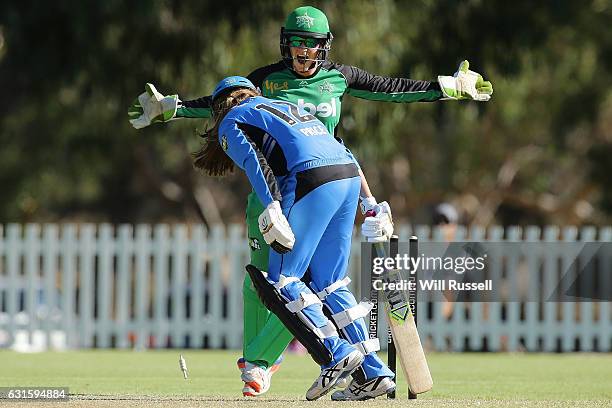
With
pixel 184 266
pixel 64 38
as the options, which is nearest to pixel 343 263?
pixel 184 266

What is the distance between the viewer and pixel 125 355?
45.8ft

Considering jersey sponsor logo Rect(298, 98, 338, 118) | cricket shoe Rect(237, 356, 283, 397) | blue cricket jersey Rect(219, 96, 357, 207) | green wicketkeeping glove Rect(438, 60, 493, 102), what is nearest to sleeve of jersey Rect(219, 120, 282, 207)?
blue cricket jersey Rect(219, 96, 357, 207)

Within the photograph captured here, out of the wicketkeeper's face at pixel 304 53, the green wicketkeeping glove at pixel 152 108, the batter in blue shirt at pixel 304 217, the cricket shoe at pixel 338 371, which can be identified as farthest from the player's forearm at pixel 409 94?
the cricket shoe at pixel 338 371

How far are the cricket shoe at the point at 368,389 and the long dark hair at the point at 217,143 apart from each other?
Result: 4.90ft

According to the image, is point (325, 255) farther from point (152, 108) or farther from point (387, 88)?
point (152, 108)

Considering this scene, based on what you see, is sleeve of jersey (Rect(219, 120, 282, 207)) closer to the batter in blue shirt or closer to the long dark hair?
the batter in blue shirt

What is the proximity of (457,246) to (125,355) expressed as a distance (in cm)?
A: 638

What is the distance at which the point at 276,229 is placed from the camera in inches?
269

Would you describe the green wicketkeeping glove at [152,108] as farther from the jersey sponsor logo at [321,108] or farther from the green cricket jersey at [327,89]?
the jersey sponsor logo at [321,108]

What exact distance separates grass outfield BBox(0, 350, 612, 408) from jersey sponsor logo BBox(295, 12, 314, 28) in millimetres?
2155

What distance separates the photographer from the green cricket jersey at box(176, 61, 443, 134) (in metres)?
7.86

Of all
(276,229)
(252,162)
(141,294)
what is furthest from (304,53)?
(141,294)

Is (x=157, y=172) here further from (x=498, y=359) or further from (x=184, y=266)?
(x=498, y=359)

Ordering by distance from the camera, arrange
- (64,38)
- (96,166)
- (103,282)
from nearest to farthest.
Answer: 1. (103,282)
2. (64,38)
3. (96,166)
